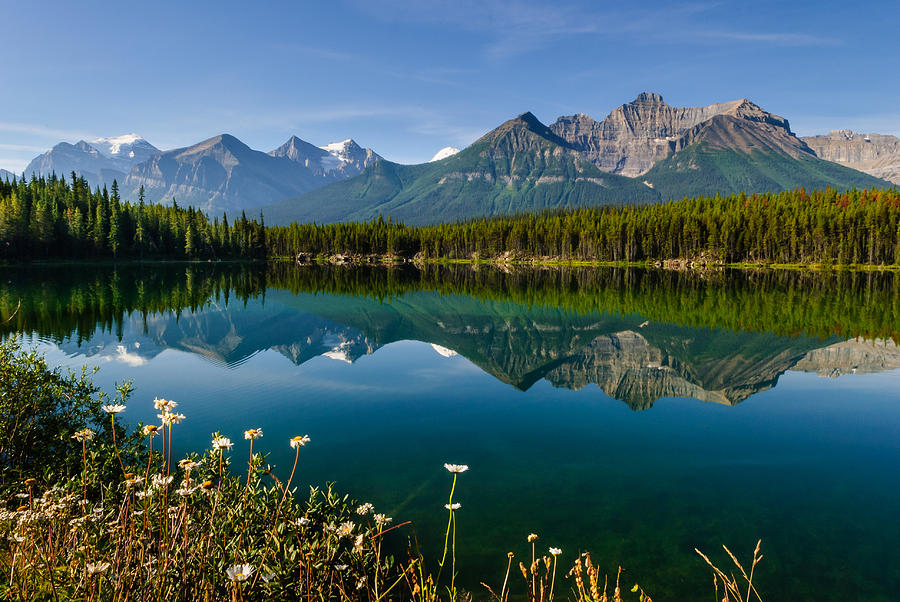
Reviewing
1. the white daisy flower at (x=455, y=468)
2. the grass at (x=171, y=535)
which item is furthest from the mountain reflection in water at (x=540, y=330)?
the white daisy flower at (x=455, y=468)

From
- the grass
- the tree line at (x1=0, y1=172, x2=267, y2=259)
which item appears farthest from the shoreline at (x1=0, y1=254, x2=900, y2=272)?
the grass

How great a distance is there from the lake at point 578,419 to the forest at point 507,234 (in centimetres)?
9313

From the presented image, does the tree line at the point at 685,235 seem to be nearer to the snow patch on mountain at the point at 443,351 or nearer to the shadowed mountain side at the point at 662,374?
the shadowed mountain side at the point at 662,374

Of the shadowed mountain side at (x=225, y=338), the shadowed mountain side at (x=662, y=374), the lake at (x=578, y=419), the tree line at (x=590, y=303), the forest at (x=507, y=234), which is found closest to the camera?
the lake at (x=578, y=419)

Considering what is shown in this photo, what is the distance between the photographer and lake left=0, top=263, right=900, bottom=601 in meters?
9.79

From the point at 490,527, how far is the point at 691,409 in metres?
12.9

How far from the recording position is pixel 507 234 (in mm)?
182875

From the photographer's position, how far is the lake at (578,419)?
9789 mm

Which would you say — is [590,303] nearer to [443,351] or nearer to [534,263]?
[443,351]

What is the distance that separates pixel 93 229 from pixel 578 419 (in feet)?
468

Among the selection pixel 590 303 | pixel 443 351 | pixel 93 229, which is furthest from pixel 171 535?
pixel 93 229

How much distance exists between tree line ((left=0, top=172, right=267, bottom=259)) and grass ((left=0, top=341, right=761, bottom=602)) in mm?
122661

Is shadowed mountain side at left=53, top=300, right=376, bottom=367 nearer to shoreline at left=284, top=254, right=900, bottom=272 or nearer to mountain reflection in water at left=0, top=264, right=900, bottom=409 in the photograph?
mountain reflection in water at left=0, top=264, right=900, bottom=409

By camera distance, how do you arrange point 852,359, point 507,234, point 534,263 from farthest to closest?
point 507,234
point 534,263
point 852,359
